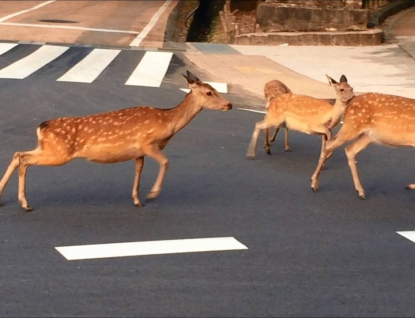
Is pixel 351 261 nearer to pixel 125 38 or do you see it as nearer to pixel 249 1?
pixel 125 38

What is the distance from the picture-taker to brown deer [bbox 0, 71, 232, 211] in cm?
915

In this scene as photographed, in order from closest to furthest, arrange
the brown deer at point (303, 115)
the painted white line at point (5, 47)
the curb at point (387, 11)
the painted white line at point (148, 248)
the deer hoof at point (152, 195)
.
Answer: the painted white line at point (148, 248), the deer hoof at point (152, 195), the brown deer at point (303, 115), the painted white line at point (5, 47), the curb at point (387, 11)

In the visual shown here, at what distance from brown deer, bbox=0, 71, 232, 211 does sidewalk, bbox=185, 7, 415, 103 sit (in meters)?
7.07

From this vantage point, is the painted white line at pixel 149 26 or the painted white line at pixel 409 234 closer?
the painted white line at pixel 409 234

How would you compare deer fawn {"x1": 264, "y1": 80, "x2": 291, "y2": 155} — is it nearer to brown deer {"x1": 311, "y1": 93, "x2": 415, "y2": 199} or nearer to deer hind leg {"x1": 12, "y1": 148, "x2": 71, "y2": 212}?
brown deer {"x1": 311, "y1": 93, "x2": 415, "y2": 199}

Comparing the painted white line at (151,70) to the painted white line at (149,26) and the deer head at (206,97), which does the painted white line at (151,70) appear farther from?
the deer head at (206,97)

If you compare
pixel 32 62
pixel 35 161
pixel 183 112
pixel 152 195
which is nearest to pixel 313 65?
pixel 32 62

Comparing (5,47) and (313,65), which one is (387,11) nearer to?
(313,65)

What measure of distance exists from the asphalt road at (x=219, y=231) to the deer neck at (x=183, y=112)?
77cm

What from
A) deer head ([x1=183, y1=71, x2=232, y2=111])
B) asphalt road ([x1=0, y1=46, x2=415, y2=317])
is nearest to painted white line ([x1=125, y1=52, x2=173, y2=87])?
asphalt road ([x1=0, y1=46, x2=415, y2=317])

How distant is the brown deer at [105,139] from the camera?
9.15m

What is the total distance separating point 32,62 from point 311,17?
771 centimetres

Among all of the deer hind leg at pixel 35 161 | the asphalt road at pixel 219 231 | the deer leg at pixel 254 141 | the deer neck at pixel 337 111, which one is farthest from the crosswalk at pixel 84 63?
the deer hind leg at pixel 35 161

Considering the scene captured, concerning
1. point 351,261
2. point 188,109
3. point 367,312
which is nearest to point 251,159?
point 188,109
